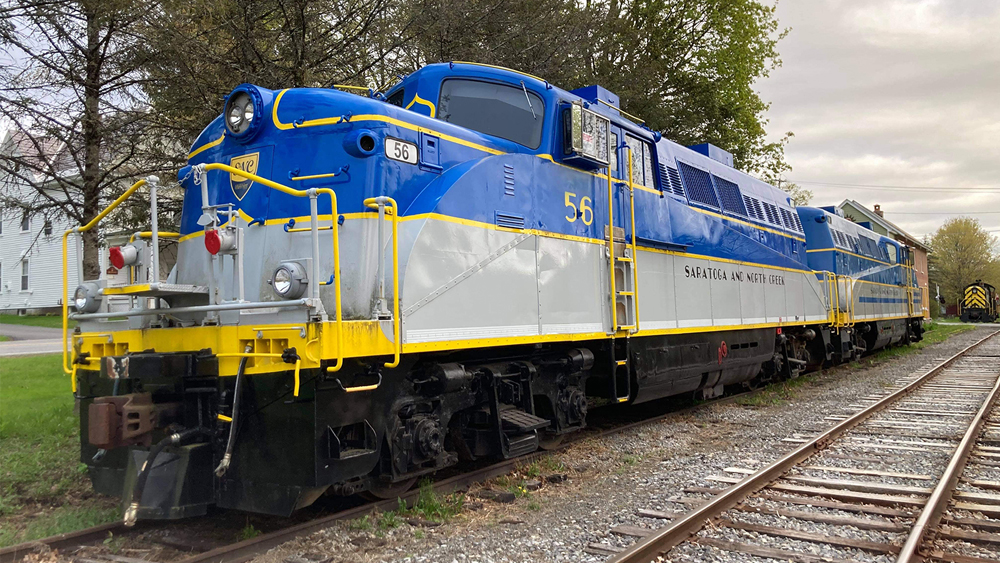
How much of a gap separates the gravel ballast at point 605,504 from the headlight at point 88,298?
90.5 inches

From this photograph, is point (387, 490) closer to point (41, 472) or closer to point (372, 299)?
point (372, 299)

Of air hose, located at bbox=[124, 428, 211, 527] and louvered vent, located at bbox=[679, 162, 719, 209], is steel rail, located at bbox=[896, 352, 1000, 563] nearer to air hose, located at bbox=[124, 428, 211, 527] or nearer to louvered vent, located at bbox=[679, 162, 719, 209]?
louvered vent, located at bbox=[679, 162, 719, 209]

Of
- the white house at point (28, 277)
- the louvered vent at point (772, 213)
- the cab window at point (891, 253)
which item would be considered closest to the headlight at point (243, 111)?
the louvered vent at point (772, 213)

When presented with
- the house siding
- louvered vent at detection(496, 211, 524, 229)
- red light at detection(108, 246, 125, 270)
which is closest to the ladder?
louvered vent at detection(496, 211, 524, 229)

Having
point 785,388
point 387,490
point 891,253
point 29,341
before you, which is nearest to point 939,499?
point 387,490

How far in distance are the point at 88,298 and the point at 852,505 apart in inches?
232

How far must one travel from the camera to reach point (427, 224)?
4867mm

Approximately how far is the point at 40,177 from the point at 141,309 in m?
5.36

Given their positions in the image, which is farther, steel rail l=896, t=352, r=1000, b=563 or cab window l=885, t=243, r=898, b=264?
Result: cab window l=885, t=243, r=898, b=264

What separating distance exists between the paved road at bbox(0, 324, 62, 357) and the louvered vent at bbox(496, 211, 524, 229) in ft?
48.3

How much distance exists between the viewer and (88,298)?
505 cm

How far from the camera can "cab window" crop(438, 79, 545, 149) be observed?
622 cm

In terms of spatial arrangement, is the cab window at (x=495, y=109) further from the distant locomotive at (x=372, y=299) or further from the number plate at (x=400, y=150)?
the number plate at (x=400, y=150)

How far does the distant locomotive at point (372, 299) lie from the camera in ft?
14.1
